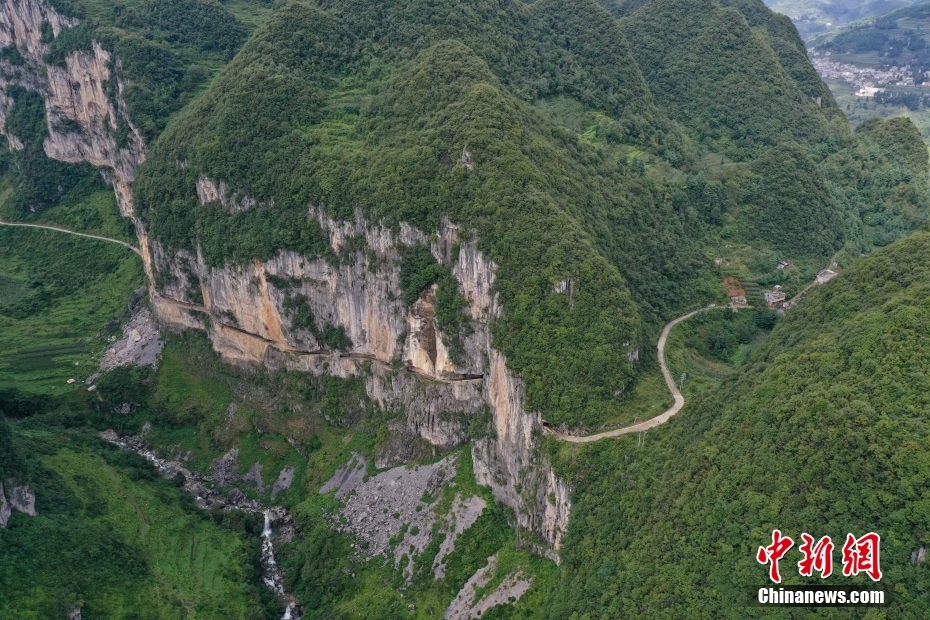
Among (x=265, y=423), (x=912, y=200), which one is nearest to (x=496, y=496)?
(x=265, y=423)

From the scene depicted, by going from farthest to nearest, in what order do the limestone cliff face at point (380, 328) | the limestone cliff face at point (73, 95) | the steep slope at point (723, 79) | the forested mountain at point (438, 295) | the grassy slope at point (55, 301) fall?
the steep slope at point (723, 79), the limestone cliff face at point (73, 95), the grassy slope at point (55, 301), the limestone cliff face at point (380, 328), the forested mountain at point (438, 295)

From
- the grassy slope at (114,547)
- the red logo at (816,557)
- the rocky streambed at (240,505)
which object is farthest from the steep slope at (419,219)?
the red logo at (816,557)

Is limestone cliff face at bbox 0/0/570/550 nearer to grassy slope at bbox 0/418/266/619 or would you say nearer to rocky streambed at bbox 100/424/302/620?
grassy slope at bbox 0/418/266/619

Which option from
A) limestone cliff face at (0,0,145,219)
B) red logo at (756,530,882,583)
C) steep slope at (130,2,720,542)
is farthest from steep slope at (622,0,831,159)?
red logo at (756,530,882,583)

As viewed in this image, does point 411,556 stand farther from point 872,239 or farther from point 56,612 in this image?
point 872,239

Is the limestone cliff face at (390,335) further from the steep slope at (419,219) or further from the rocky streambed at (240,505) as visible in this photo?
the rocky streambed at (240,505)

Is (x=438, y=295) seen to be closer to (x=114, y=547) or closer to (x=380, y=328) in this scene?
(x=380, y=328)

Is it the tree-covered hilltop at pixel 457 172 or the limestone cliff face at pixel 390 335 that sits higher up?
the tree-covered hilltop at pixel 457 172
